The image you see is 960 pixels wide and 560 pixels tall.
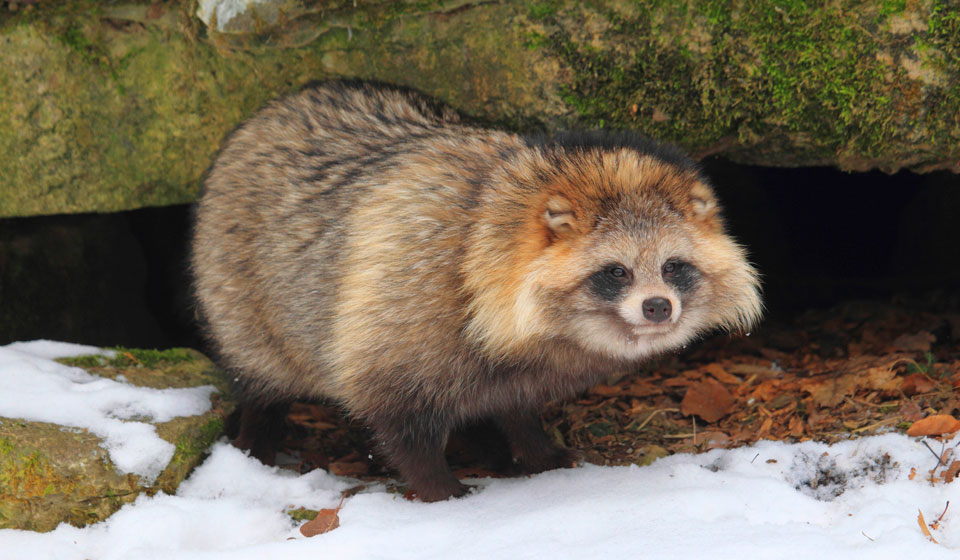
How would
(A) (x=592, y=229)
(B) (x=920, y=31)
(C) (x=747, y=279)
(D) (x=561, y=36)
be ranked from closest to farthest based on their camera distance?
(A) (x=592, y=229) → (C) (x=747, y=279) → (B) (x=920, y=31) → (D) (x=561, y=36)

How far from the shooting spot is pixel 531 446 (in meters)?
4.68

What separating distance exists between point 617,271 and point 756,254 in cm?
448

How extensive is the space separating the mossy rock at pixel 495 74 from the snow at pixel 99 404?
137 cm

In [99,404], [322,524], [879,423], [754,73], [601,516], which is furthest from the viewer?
[754,73]

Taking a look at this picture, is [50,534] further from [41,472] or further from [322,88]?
[322,88]

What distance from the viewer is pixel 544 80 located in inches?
189

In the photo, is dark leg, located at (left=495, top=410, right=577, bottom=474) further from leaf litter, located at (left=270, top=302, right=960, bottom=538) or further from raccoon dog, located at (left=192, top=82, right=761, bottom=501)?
leaf litter, located at (left=270, top=302, right=960, bottom=538)

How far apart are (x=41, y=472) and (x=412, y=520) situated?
5.53 ft

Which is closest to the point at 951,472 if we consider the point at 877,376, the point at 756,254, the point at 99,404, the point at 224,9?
the point at 877,376

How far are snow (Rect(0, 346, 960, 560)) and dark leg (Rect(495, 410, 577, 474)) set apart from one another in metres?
0.30

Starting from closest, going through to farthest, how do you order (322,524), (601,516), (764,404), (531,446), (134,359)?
(601,516)
(322,524)
(531,446)
(764,404)
(134,359)

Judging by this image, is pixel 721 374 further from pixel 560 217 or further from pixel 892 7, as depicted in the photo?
pixel 892 7

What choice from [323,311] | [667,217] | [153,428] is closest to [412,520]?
[323,311]

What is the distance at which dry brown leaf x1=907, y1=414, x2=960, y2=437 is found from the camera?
3.89 m
